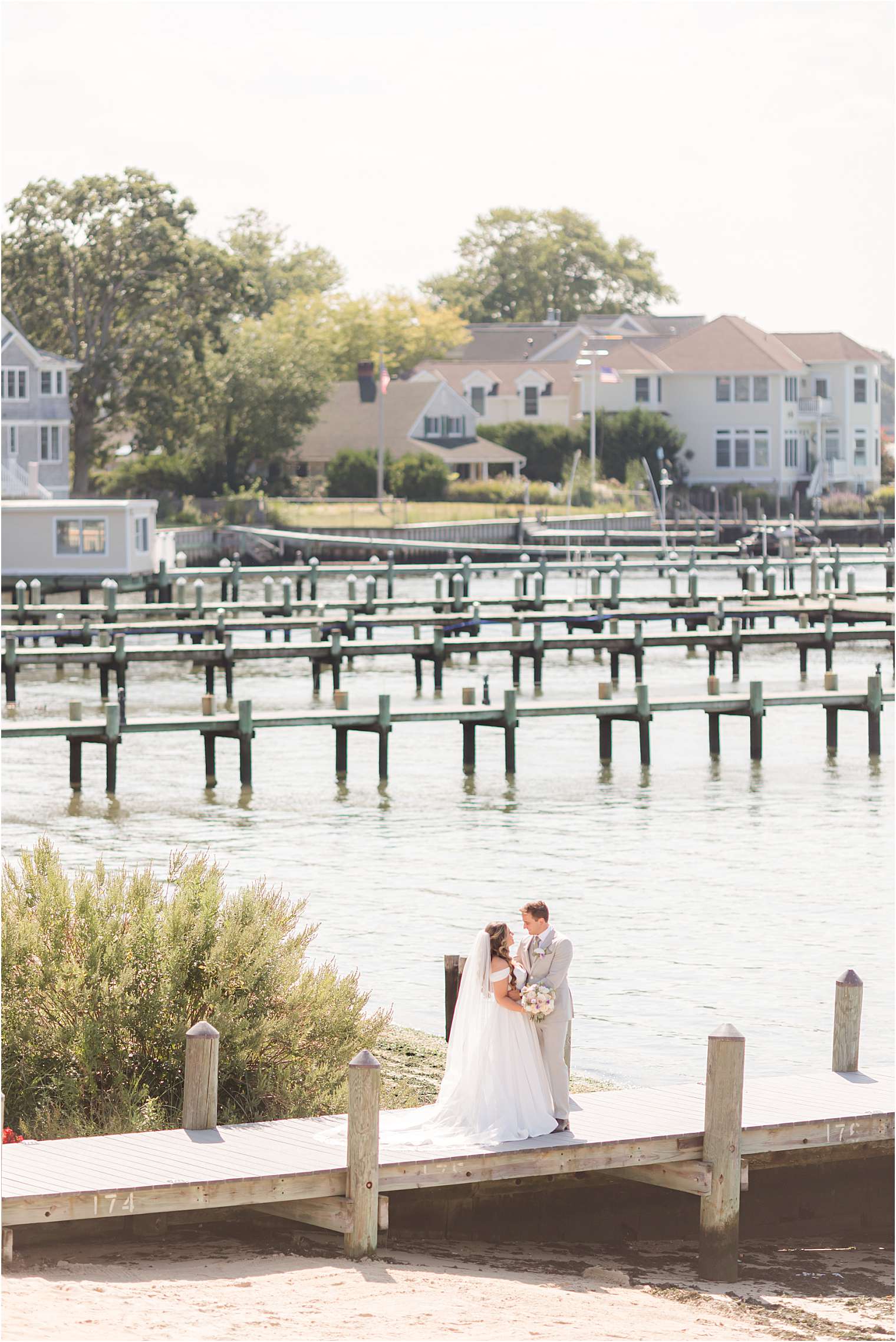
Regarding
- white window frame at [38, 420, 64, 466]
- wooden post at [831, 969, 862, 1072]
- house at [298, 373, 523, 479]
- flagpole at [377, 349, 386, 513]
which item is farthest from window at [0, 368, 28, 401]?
wooden post at [831, 969, 862, 1072]

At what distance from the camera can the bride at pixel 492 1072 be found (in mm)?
12914

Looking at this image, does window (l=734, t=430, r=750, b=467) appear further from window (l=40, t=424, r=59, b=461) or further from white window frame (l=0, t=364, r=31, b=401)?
white window frame (l=0, t=364, r=31, b=401)

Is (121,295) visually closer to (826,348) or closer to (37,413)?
(37,413)

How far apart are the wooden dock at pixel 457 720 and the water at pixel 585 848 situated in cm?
50

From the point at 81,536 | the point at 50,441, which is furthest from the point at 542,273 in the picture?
the point at 81,536

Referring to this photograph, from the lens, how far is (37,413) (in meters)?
89.3

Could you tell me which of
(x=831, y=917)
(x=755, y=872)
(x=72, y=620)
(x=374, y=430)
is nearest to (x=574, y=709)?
(x=755, y=872)

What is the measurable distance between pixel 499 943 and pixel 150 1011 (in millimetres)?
2949

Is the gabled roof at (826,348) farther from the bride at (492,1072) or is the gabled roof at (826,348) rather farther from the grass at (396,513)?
the bride at (492,1072)

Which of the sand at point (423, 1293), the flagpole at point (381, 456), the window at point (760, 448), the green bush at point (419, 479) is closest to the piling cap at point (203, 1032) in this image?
the sand at point (423, 1293)

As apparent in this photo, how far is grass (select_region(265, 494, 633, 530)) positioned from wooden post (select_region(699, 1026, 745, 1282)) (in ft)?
269

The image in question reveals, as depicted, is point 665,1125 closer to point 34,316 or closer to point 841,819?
point 841,819

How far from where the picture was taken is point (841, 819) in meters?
34.6

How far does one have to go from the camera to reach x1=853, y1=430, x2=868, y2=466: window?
12088 cm
